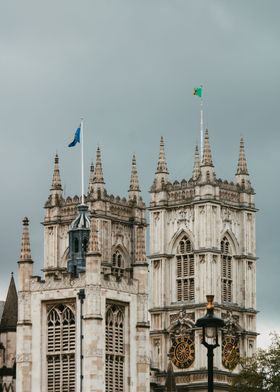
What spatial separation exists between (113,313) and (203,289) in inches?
1068

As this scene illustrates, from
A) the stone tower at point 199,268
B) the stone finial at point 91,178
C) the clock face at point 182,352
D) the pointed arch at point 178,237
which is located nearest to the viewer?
the clock face at point 182,352

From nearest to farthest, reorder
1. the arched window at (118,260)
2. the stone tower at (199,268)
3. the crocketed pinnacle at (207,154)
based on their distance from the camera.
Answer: the stone tower at (199,268) → the crocketed pinnacle at (207,154) → the arched window at (118,260)

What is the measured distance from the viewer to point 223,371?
129 meters

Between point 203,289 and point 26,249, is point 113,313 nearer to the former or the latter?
point 26,249

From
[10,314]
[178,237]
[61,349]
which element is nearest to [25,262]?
[61,349]

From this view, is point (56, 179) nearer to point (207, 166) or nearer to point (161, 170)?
point (161, 170)

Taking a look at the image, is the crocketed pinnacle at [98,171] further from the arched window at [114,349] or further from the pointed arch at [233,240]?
the arched window at [114,349]

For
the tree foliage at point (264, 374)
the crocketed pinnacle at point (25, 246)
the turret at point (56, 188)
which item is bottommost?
the tree foliage at point (264, 374)

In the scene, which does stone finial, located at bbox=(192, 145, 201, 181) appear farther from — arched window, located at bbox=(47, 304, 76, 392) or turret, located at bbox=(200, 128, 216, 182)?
arched window, located at bbox=(47, 304, 76, 392)

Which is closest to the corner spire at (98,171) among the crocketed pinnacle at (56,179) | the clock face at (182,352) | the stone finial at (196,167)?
the crocketed pinnacle at (56,179)

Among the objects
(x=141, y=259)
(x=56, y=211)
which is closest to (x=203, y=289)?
(x=56, y=211)

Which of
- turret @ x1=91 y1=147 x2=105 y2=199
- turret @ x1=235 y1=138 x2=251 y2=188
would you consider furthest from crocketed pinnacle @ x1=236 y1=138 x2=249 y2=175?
turret @ x1=91 y1=147 x2=105 y2=199

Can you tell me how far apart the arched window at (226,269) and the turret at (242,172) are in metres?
5.80

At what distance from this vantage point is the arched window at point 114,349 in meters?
102
